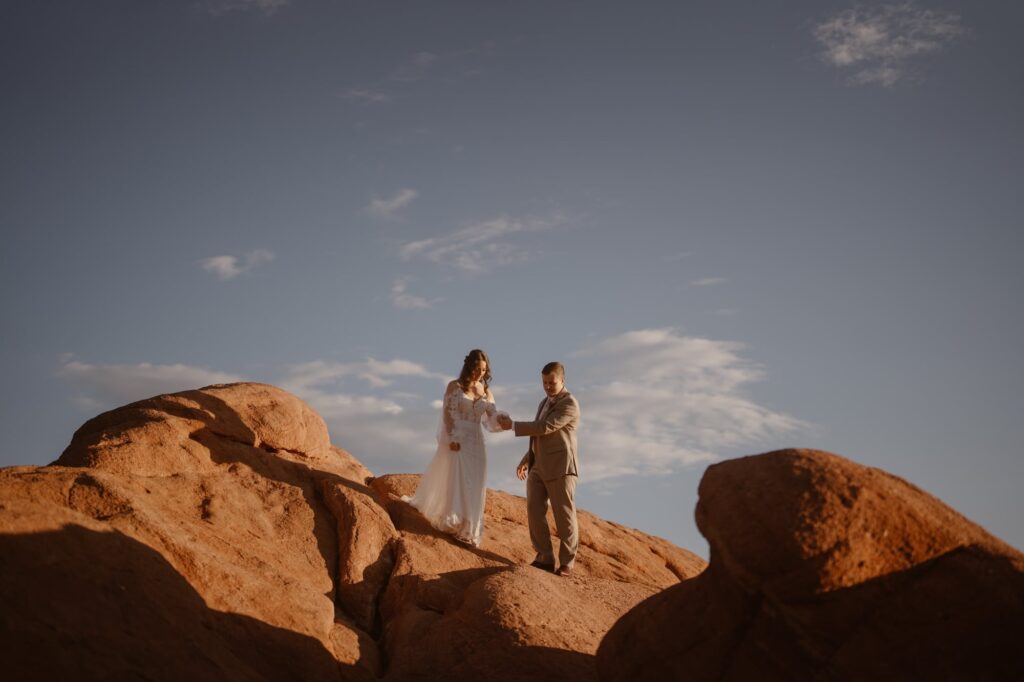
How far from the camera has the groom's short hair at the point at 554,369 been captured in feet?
37.4

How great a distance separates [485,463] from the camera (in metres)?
12.0

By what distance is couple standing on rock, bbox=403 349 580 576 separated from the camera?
440 inches

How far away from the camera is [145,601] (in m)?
6.74

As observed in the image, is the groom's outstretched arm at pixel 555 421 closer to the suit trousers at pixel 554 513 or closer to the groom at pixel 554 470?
the groom at pixel 554 470

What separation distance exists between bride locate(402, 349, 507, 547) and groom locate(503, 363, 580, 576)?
0.80 meters

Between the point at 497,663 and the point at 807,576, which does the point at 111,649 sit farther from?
the point at 807,576

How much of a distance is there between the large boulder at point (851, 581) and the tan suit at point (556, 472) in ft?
14.4

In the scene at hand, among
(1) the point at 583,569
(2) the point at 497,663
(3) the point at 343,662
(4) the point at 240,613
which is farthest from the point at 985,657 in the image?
(1) the point at 583,569

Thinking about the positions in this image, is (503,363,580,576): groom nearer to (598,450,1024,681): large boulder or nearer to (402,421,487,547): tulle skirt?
(402,421,487,547): tulle skirt

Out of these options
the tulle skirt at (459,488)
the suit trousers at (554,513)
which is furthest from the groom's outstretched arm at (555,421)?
the tulle skirt at (459,488)

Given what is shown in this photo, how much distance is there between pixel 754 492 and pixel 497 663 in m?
3.47

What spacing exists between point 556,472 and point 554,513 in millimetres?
602

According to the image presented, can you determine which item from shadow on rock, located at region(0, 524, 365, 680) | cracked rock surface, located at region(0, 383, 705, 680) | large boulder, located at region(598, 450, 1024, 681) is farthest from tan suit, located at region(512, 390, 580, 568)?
large boulder, located at region(598, 450, 1024, 681)

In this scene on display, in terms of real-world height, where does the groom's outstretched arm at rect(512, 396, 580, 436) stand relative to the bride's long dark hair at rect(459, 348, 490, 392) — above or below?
below
